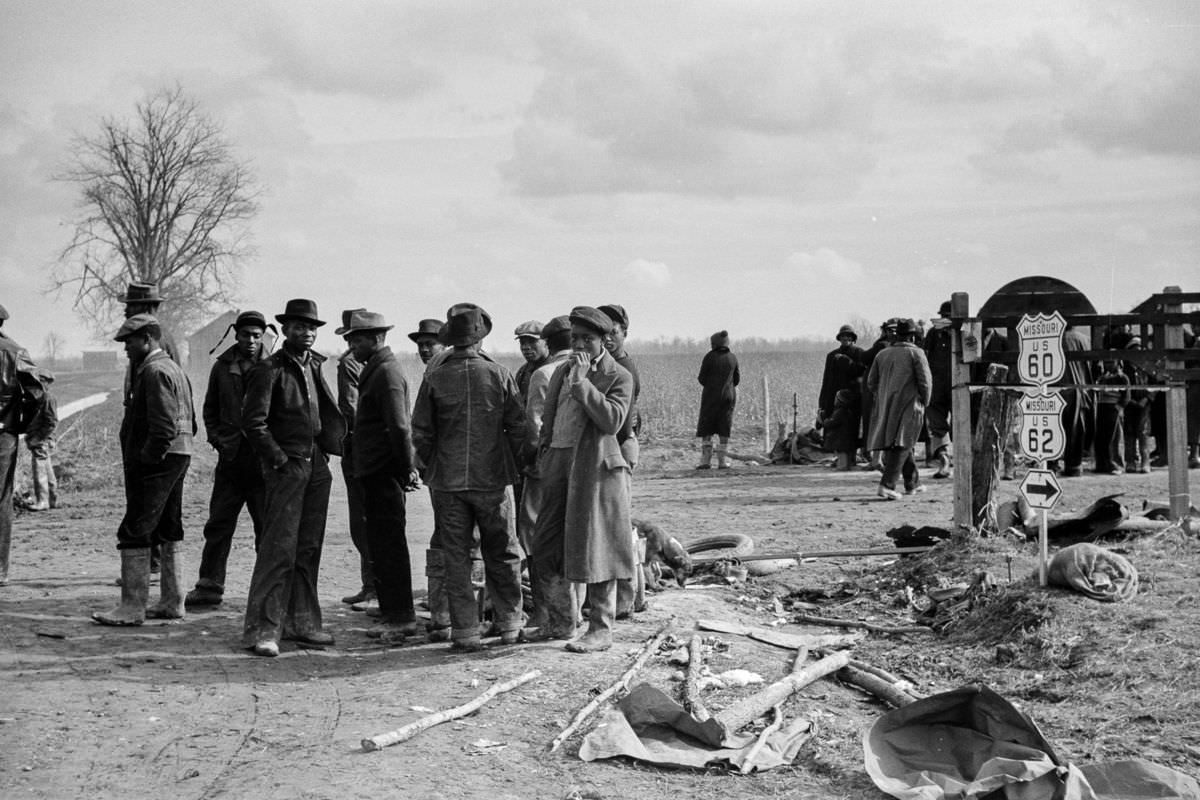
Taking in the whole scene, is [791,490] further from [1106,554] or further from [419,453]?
[419,453]

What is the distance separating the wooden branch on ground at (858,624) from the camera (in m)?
9.01

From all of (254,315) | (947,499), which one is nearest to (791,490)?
(947,499)

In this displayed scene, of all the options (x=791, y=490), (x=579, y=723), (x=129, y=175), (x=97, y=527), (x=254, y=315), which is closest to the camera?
(x=579, y=723)

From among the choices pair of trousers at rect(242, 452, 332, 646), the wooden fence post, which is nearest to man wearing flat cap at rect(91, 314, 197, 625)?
pair of trousers at rect(242, 452, 332, 646)

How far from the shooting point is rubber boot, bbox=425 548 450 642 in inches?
338

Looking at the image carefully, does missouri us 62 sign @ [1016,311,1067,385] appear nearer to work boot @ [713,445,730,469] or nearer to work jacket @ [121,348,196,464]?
work jacket @ [121,348,196,464]

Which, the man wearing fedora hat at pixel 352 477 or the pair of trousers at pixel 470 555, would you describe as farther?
the man wearing fedora hat at pixel 352 477

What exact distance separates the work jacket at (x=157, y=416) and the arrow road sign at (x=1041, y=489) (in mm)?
5905

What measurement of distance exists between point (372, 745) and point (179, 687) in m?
1.82

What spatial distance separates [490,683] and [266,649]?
167 centimetres

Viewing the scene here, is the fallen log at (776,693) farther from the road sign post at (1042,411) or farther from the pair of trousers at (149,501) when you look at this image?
the pair of trousers at (149,501)

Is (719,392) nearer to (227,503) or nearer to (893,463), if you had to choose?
(893,463)

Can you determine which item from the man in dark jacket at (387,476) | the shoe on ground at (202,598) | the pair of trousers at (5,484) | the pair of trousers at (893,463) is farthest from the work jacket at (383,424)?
the pair of trousers at (893,463)

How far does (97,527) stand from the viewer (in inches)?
563
